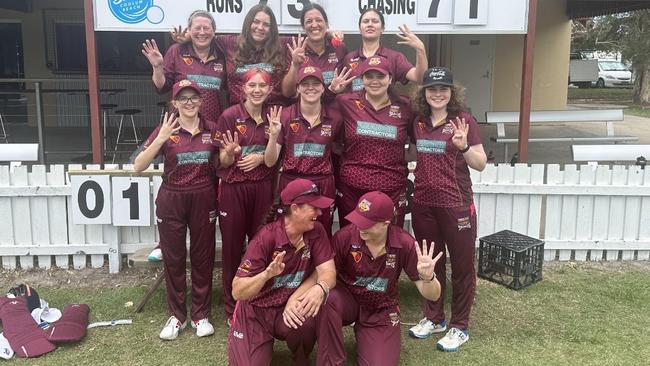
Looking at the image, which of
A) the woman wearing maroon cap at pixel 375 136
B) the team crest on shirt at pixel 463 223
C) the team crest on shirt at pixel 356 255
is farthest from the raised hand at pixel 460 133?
the team crest on shirt at pixel 356 255

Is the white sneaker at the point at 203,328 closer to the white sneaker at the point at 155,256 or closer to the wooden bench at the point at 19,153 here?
the white sneaker at the point at 155,256

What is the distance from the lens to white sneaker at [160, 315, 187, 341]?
12.4 ft

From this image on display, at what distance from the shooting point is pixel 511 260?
456 centimetres

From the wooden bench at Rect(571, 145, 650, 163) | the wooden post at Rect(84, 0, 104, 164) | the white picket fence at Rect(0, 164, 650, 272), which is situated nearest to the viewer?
the white picket fence at Rect(0, 164, 650, 272)

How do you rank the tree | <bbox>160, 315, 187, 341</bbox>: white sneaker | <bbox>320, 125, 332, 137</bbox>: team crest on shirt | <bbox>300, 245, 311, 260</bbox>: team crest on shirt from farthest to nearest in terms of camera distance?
the tree < <bbox>160, 315, 187, 341</bbox>: white sneaker < <bbox>320, 125, 332, 137</bbox>: team crest on shirt < <bbox>300, 245, 311, 260</bbox>: team crest on shirt

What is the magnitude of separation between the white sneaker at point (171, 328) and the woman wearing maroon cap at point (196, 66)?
4.50 feet

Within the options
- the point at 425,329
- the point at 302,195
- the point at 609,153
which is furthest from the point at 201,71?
the point at 609,153

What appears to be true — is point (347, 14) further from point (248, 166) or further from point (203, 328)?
point (203, 328)

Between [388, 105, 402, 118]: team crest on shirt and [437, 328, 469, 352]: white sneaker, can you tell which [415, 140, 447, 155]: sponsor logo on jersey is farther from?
[437, 328, 469, 352]: white sneaker

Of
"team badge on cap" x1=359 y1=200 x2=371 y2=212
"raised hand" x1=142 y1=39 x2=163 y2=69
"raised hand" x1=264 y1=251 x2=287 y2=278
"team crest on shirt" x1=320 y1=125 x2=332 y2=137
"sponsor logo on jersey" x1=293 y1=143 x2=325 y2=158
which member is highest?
"raised hand" x1=142 y1=39 x2=163 y2=69

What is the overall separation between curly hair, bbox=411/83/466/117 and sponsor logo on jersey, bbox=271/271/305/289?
1202mm

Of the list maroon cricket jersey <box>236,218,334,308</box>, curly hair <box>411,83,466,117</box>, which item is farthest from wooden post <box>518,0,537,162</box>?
maroon cricket jersey <box>236,218,334,308</box>

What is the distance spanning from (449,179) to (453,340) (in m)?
1.00

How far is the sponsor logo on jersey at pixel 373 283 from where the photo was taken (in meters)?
3.27
